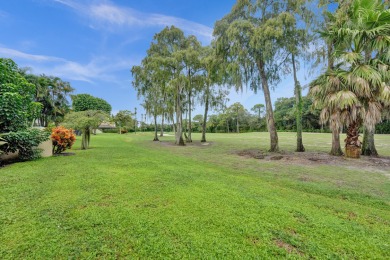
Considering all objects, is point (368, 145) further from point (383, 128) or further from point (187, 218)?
point (383, 128)

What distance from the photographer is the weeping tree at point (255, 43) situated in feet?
31.5

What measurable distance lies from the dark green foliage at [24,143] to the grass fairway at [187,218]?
184 cm

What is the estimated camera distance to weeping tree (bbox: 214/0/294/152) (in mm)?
9602

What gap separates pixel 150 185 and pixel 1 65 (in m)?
7.26

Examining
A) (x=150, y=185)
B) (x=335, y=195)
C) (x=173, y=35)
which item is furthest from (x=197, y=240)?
(x=173, y=35)

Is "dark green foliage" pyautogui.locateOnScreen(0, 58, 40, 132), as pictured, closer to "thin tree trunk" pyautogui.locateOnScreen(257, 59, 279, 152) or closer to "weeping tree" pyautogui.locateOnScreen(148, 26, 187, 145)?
"weeping tree" pyautogui.locateOnScreen(148, 26, 187, 145)

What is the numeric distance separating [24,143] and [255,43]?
1125 cm

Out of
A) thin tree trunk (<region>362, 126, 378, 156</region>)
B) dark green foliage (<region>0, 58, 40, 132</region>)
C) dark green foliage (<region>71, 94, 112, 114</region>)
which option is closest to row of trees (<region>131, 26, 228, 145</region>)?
thin tree trunk (<region>362, 126, 378, 156</region>)

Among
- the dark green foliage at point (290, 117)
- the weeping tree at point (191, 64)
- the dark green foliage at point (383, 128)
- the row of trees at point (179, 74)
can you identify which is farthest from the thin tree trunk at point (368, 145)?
the dark green foliage at point (290, 117)

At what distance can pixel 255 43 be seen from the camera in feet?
32.1

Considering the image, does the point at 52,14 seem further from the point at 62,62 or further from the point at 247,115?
the point at 247,115

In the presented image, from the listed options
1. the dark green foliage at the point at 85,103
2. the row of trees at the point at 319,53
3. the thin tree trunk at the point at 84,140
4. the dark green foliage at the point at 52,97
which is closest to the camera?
the row of trees at the point at 319,53

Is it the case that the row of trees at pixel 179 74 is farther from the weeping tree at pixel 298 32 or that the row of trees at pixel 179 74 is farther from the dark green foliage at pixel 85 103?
the dark green foliage at pixel 85 103

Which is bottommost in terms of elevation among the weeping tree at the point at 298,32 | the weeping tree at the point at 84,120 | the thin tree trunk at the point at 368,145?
the thin tree trunk at the point at 368,145
